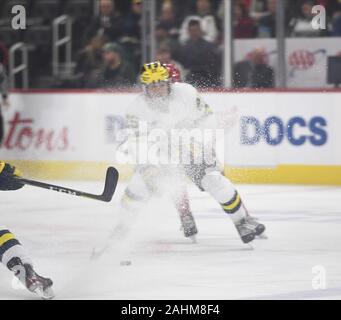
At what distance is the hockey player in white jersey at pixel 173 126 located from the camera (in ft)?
29.0

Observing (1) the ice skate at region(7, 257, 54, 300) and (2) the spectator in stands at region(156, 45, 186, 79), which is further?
(2) the spectator in stands at region(156, 45, 186, 79)

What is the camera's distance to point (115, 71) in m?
14.2

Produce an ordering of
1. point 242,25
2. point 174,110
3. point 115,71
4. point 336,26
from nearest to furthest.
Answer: point 174,110 → point 336,26 → point 242,25 → point 115,71

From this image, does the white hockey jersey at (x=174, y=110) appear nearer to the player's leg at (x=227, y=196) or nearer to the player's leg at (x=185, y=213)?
the player's leg at (x=227, y=196)

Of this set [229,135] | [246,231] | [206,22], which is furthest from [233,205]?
[206,22]

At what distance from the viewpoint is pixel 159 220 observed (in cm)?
1041

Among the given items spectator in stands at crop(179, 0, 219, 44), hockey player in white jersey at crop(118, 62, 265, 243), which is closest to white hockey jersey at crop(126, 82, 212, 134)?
hockey player in white jersey at crop(118, 62, 265, 243)

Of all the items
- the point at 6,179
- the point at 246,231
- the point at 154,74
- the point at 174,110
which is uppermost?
the point at 154,74

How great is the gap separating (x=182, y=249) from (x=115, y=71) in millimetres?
5524

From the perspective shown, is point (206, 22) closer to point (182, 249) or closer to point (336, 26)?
point (336, 26)

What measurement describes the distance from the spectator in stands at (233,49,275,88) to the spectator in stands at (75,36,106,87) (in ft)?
5.42

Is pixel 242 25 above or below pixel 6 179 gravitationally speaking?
above

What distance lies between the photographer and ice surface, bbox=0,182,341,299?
7141 millimetres

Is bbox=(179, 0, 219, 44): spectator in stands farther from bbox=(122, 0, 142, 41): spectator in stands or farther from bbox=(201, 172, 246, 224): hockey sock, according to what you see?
bbox=(201, 172, 246, 224): hockey sock
